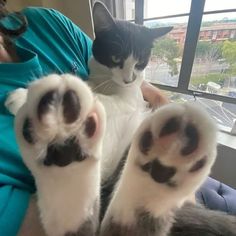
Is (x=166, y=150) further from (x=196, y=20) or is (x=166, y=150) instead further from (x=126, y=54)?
(x=196, y=20)

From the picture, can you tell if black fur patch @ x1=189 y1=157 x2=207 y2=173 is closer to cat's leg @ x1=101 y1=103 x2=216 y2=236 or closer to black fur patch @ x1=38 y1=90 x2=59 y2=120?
cat's leg @ x1=101 y1=103 x2=216 y2=236

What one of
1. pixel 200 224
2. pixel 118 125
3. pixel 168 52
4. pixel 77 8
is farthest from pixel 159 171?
pixel 77 8

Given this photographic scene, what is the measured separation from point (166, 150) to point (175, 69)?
4.75 ft

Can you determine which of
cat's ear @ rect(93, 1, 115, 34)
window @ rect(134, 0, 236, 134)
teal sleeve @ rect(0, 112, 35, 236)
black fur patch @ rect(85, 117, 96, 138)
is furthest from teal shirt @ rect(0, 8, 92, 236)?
window @ rect(134, 0, 236, 134)

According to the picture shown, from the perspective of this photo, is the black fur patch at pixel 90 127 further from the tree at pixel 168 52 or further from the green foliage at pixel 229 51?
the tree at pixel 168 52

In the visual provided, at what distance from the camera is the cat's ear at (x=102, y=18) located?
878mm

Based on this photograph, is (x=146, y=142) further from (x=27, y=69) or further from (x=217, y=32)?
(x=217, y=32)

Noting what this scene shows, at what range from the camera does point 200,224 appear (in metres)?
0.53

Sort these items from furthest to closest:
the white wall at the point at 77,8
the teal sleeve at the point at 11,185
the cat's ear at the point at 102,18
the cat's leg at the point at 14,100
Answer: the white wall at the point at 77,8
the cat's ear at the point at 102,18
the cat's leg at the point at 14,100
the teal sleeve at the point at 11,185

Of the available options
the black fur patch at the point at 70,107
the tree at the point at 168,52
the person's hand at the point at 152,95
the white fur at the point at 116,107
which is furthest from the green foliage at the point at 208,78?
the black fur patch at the point at 70,107

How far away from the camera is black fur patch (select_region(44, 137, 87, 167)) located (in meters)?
0.35

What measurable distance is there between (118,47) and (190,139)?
2.01ft

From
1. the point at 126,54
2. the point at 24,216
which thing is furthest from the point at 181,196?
the point at 126,54

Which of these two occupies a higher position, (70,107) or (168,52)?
(70,107)
